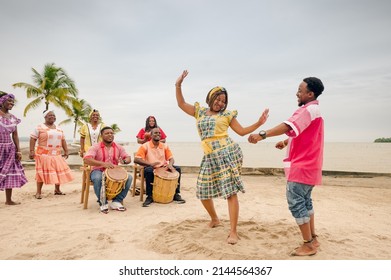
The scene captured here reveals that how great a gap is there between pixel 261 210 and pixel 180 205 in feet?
4.90

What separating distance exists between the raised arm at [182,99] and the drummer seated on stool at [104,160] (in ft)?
6.12

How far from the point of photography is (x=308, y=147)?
117 inches

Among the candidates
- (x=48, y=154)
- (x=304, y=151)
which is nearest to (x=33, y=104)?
(x=48, y=154)

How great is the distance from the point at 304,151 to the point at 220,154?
986mm

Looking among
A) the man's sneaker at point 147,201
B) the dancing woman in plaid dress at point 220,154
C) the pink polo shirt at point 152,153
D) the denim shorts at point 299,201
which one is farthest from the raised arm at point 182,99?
the man's sneaker at point 147,201

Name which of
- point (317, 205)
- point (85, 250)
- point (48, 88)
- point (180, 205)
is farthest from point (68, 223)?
point (48, 88)

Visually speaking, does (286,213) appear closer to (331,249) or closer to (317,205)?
(317,205)

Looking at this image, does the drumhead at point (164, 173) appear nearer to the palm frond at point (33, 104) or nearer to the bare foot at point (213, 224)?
the bare foot at point (213, 224)

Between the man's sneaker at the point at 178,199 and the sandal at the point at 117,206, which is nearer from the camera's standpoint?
the sandal at the point at 117,206

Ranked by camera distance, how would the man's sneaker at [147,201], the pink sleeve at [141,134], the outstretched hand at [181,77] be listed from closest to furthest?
the outstretched hand at [181,77] → the man's sneaker at [147,201] → the pink sleeve at [141,134]

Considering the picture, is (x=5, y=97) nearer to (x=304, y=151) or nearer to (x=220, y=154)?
(x=220, y=154)

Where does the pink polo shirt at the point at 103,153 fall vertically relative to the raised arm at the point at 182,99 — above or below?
below

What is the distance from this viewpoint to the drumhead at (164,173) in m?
5.55

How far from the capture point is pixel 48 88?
2803 centimetres
